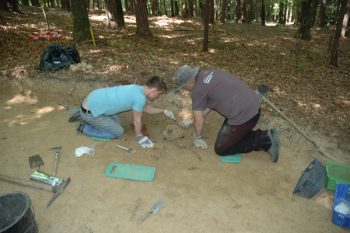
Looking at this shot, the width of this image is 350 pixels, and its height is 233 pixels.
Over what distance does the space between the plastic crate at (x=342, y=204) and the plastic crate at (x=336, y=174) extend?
0.19 metres

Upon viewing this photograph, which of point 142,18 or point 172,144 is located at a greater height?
point 142,18

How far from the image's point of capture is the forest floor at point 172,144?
10.4ft

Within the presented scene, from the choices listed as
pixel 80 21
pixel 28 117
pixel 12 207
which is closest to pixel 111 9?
pixel 80 21

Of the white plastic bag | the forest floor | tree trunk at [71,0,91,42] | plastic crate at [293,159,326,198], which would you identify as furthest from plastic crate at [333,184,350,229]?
tree trunk at [71,0,91,42]

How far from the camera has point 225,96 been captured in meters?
3.90

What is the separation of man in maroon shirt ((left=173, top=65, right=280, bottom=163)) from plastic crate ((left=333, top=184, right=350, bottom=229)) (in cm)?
92

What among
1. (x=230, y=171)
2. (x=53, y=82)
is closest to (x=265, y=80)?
(x=230, y=171)

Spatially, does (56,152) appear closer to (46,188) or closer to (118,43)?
(46,188)

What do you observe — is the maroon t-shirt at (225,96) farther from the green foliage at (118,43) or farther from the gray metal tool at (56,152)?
the green foliage at (118,43)

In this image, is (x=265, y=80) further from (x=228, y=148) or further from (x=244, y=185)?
(x=244, y=185)

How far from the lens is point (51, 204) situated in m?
3.29

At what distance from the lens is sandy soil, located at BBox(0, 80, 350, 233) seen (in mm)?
3102

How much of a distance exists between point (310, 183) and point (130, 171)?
2.25 meters

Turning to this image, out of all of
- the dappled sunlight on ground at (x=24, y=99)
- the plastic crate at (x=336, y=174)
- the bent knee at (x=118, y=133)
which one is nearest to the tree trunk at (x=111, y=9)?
the dappled sunlight on ground at (x=24, y=99)
